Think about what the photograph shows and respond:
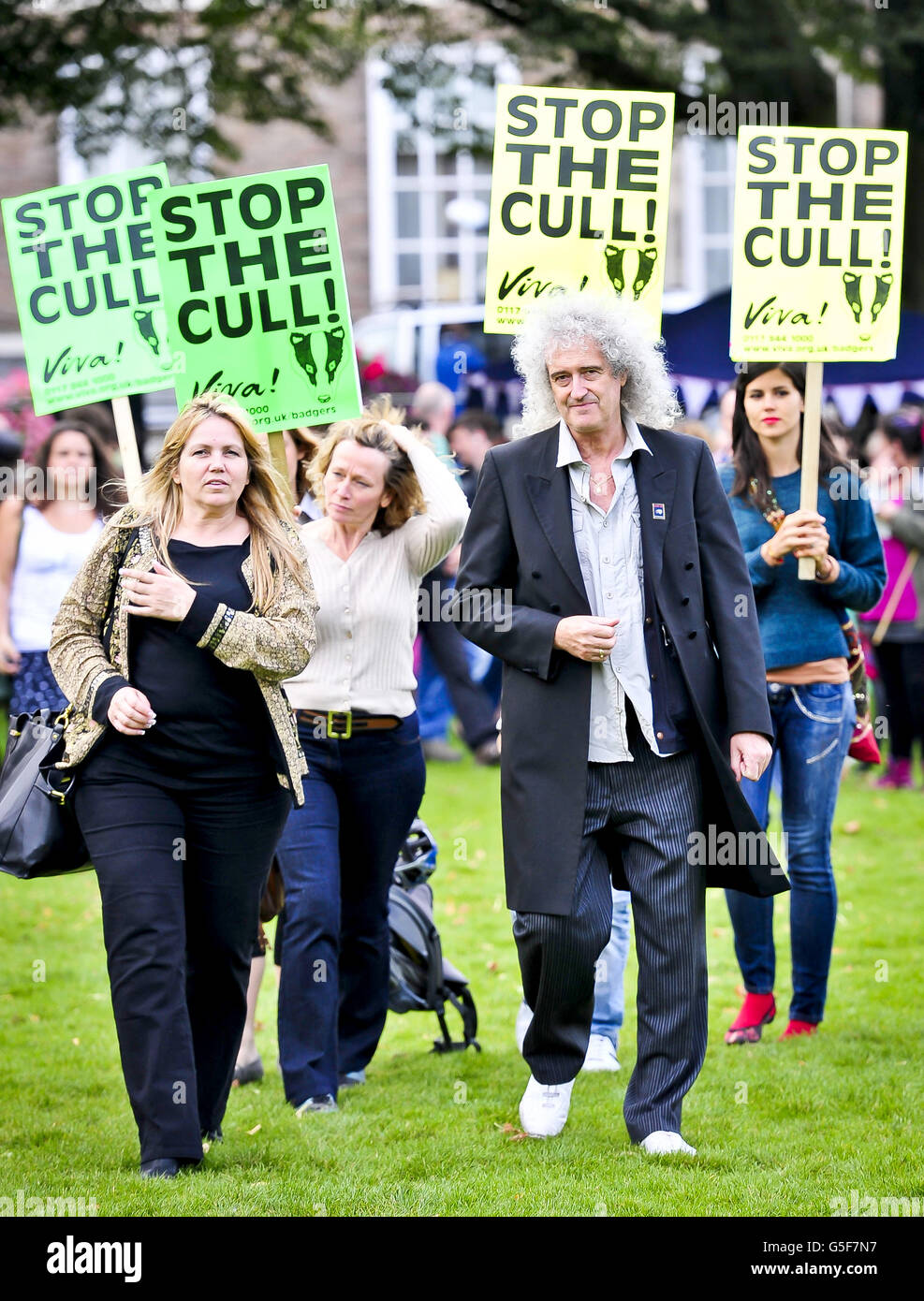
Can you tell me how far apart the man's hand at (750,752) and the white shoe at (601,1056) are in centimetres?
161

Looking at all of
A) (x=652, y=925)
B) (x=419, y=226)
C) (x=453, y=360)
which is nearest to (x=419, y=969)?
(x=652, y=925)

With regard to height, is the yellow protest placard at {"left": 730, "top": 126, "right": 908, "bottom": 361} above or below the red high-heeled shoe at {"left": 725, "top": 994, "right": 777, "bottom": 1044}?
above

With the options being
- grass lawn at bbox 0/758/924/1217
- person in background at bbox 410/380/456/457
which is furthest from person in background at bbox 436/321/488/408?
grass lawn at bbox 0/758/924/1217

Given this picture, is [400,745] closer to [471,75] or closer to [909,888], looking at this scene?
[909,888]

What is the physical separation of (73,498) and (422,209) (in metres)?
22.6

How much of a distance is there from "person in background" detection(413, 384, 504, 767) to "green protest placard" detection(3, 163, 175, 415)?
5942 mm

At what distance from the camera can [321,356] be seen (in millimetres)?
5793

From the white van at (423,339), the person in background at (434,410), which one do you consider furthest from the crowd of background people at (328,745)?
the white van at (423,339)

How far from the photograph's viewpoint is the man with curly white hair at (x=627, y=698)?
490 cm

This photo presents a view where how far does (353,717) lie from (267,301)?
1371 mm

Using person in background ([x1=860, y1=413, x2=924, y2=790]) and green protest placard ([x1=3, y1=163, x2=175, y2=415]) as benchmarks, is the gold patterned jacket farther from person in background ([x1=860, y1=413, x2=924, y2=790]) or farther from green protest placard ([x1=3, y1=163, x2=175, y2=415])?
person in background ([x1=860, y1=413, x2=924, y2=790])

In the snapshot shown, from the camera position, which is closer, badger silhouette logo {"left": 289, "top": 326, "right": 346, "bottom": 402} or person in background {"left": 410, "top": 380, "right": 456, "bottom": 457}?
badger silhouette logo {"left": 289, "top": 326, "right": 346, "bottom": 402}

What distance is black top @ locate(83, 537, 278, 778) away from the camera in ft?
15.7

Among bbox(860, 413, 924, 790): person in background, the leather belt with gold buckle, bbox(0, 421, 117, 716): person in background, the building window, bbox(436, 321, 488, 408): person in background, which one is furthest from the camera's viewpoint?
the building window
